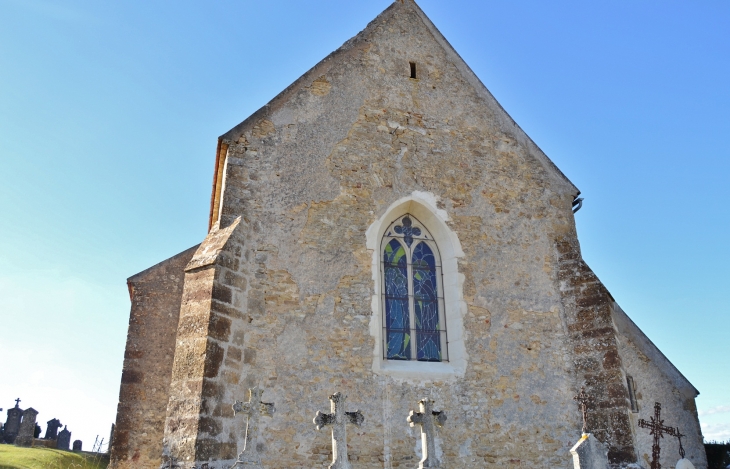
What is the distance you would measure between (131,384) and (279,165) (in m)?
3.96

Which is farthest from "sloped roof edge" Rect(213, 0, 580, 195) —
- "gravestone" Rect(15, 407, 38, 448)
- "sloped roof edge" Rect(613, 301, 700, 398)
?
"gravestone" Rect(15, 407, 38, 448)

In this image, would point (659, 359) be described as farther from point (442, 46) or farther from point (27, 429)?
point (27, 429)

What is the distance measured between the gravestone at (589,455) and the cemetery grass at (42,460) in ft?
33.7

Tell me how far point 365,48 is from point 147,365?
237 inches

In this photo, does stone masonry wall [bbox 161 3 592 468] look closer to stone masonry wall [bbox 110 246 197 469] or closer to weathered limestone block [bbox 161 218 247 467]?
weathered limestone block [bbox 161 218 247 467]

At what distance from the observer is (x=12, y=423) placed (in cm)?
1834

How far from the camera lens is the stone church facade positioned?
722 cm

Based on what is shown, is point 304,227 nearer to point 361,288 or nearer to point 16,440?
point 361,288

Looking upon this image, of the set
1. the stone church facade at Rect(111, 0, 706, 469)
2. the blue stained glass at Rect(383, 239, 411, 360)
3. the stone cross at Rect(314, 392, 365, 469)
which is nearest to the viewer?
the stone cross at Rect(314, 392, 365, 469)

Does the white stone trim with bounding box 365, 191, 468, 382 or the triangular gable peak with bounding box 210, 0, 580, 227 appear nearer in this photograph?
the white stone trim with bounding box 365, 191, 468, 382

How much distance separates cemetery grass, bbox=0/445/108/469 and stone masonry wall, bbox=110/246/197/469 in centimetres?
464

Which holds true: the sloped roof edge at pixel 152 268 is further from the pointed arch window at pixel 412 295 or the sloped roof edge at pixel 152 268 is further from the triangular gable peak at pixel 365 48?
the pointed arch window at pixel 412 295

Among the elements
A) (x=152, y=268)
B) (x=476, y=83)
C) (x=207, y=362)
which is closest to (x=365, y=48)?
(x=476, y=83)

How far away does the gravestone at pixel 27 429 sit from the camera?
17219 mm
